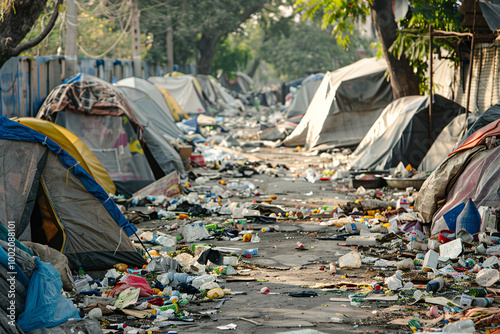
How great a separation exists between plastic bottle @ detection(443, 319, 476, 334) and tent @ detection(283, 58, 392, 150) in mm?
11326

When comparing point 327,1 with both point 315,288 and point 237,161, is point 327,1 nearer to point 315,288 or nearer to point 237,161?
point 237,161

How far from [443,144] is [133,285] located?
6.82 meters

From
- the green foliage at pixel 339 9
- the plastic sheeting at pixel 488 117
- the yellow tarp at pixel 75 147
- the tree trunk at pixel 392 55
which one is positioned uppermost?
the green foliage at pixel 339 9

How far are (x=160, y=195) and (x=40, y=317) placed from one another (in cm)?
577

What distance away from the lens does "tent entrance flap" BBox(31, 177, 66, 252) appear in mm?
5820

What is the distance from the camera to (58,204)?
5.84 metres

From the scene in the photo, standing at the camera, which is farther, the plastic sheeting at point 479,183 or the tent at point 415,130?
the tent at point 415,130

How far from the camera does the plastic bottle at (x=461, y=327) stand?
378 cm

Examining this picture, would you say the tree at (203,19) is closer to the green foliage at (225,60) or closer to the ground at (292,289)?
the green foliage at (225,60)

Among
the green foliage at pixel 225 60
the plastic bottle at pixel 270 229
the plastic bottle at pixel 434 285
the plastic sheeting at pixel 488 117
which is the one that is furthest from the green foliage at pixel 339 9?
the green foliage at pixel 225 60

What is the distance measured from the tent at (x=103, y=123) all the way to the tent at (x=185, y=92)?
14.6 meters

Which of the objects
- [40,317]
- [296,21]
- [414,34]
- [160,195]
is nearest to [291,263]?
[40,317]

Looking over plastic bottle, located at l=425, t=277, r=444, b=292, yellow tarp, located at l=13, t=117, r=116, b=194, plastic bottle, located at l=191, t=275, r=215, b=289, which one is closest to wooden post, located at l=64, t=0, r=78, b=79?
yellow tarp, located at l=13, t=117, r=116, b=194

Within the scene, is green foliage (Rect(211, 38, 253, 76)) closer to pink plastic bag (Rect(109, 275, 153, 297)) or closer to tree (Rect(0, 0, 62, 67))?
tree (Rect(0, 0, 62, 67))
